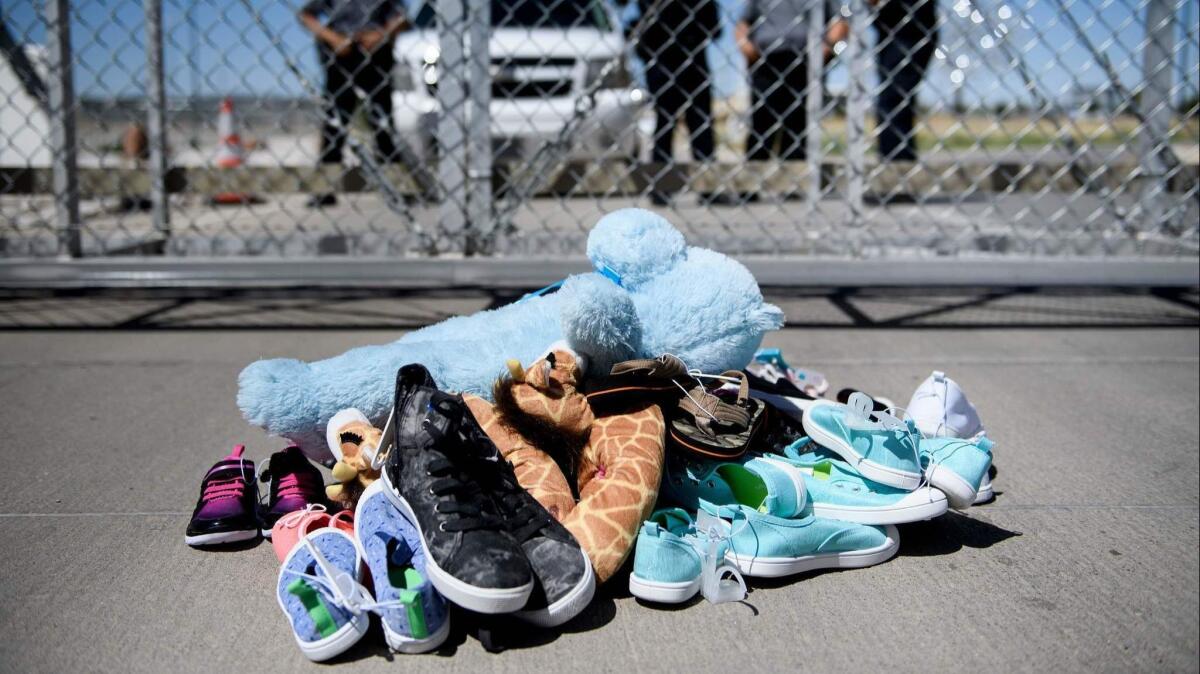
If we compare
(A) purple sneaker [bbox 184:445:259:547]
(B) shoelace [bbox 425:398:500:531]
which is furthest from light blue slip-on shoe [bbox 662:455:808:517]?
(A) purple sneaker [bbox 184:445:259:547]

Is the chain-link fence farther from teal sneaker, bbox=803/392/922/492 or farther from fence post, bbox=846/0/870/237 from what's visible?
teal sneaker, bbox=803/392/922/492

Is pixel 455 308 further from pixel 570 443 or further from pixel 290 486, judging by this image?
pixel 570 443

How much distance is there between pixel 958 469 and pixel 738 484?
A: 0.41 m

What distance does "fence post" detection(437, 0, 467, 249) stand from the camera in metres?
3.46

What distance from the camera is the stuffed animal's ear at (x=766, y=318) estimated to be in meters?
2.10

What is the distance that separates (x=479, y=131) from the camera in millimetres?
3572

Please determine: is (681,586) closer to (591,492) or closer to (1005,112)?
(591,492)

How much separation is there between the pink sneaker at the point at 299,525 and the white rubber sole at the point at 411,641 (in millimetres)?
279

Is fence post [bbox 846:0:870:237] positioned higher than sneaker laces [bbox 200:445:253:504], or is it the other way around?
fence post [bbox 846:0:870:237]

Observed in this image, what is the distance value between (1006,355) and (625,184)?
161cm

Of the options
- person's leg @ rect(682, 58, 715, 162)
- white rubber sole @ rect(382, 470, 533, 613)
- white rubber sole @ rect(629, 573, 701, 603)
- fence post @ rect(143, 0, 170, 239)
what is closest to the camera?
white rubber sole @ rect(382, 470, 533, 613)

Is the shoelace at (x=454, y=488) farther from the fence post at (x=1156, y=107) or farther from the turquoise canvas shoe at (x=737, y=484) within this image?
the fence post at (x=1156, y=107)

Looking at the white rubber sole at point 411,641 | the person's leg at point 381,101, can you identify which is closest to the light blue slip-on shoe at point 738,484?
the white rubber sole at point 411,641

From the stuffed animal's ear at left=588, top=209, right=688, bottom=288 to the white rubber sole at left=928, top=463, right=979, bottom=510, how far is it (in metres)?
0.68
